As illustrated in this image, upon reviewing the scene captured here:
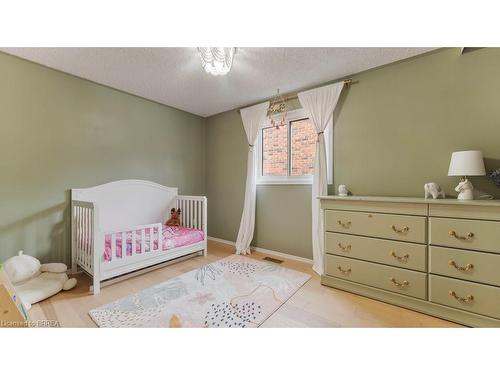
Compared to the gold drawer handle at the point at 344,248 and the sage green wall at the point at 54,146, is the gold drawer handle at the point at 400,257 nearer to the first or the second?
the gold drawer handle at the point at 344,248

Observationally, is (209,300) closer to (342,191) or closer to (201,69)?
(342,191)

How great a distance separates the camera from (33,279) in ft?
6.23

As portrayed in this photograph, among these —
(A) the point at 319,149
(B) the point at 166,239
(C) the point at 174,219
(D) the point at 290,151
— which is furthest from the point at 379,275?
(C) the point at 174,219

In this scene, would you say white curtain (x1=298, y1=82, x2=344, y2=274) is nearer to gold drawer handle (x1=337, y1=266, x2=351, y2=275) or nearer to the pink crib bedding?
gold drawer handle (x1=337, y1=266, x2=351, y2=275)

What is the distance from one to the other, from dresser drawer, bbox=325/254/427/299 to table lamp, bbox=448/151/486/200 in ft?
2.45

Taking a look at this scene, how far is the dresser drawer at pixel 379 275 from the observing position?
1.60 metres

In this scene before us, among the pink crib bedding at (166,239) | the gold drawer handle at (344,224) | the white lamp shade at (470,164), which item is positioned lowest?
the pink crib bedding at (166,239)

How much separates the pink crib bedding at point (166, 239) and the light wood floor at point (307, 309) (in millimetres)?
334

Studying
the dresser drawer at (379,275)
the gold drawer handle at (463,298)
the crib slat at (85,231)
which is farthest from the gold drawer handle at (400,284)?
the crib slat at (85,231)

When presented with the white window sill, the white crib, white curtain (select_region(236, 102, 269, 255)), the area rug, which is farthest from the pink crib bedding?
the white window sill

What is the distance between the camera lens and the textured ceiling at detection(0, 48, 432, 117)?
1.89m

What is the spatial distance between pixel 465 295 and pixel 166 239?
2.79 meters

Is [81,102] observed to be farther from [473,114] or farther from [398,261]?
[473,114]
